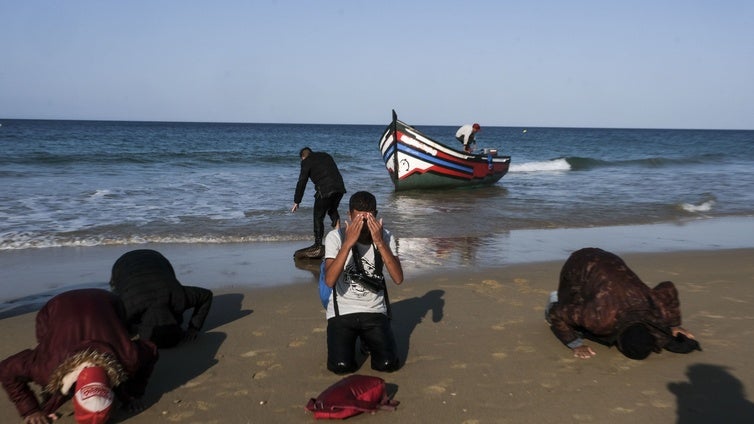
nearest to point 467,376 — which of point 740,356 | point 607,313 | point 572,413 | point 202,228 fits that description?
point 572,413

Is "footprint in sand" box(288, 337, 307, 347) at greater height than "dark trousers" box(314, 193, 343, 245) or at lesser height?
lesser

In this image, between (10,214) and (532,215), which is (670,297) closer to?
(532,215)

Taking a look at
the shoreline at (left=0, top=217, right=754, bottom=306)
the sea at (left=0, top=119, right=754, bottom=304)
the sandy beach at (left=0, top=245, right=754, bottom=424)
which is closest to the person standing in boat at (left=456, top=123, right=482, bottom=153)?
the sea at (left=0, top=119, right=754, bottom=304)

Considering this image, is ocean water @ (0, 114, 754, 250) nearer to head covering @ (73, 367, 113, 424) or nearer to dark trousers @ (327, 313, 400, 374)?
dark trousers @ (327, 313, 400, 374)

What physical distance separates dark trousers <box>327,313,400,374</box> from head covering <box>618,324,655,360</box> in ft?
5.50

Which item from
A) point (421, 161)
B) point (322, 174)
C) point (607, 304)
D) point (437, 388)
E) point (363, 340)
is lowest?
point (437, 388)

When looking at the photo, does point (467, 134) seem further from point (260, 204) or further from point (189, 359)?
point (189, 359)

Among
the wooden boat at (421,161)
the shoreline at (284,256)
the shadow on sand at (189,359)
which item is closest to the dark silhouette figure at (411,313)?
the shoreline at (284,256)

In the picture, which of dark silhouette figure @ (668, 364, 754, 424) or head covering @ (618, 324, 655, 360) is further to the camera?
head covering @ (618, 324, 655, 360)

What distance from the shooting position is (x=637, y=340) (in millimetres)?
4656

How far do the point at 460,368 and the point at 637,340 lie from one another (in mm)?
1313

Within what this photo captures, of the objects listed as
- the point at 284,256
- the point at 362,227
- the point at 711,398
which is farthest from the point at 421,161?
the point at 711,398

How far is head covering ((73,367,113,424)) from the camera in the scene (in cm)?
351

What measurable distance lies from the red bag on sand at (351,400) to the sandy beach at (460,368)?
2.9 inches
